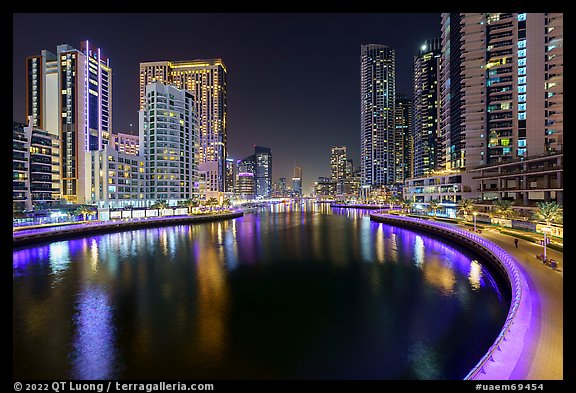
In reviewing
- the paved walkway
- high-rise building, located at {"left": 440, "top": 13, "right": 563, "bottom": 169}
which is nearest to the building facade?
high-rise building, located at {"left": 440, "top": 13, "right": 563, "bottom": 169}

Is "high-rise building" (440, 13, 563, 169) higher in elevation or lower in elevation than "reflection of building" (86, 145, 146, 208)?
higher

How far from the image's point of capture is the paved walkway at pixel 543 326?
1179cm

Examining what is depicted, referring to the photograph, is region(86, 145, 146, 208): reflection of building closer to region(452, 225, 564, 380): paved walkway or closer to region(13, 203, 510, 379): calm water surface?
region(13, 203, 510, 379): calm water surface

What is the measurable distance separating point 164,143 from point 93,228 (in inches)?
2191

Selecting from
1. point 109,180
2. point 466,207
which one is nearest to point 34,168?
point 109,180

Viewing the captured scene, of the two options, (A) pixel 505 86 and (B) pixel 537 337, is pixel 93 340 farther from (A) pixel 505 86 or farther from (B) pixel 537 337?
(A) pixel 505 86

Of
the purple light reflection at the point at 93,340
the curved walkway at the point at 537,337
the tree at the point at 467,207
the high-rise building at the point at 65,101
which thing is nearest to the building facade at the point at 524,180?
the tree at the point at 467,207

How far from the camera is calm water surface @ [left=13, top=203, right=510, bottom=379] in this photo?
723 inches

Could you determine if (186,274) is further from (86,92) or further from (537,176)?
(86,92)

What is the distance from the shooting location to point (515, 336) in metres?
14.4

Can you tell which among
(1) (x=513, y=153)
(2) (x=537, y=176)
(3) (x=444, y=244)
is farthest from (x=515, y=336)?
(1) (x=513, y=153)

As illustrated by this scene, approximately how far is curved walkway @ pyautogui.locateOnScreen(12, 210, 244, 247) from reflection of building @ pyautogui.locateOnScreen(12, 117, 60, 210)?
2036cm

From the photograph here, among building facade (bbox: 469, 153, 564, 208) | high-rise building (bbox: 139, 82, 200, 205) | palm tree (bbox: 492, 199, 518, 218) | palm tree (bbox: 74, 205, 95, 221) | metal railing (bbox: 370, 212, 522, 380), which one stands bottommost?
metal railing (bbox: 370, 212, 522, 380)
